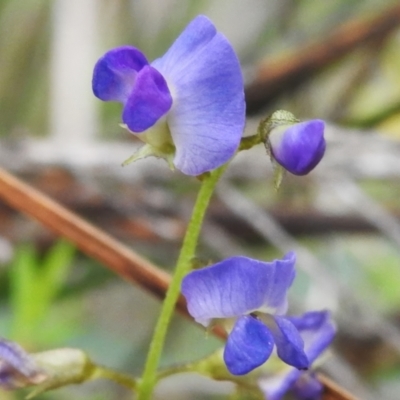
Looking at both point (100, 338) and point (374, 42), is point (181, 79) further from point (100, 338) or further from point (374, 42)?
point (374, 42)

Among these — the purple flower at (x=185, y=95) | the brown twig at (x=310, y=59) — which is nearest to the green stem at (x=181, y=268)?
the purple flower at (x=185, y=95)

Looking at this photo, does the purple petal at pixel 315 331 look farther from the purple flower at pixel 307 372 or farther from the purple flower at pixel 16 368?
the purple flower at pixel 16 368

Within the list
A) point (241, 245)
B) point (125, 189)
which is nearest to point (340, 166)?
point (241, 245)

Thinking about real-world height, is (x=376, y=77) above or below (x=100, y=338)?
above

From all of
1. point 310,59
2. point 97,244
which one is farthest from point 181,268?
point 310,59

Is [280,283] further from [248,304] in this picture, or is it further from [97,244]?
[97,244]
